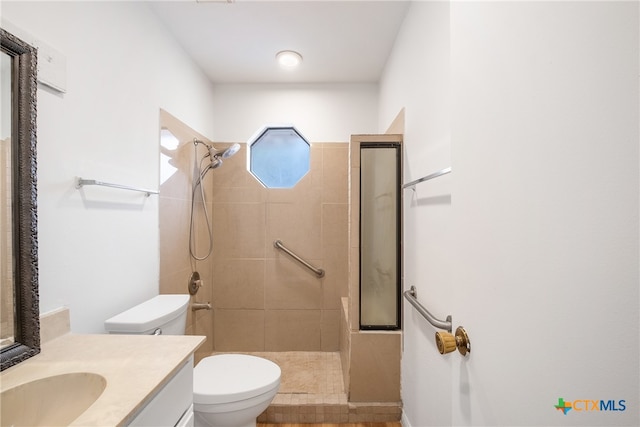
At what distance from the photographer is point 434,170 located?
1271 mm

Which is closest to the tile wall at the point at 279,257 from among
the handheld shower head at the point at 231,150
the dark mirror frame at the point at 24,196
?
the handheld shower head at the point at 231,150

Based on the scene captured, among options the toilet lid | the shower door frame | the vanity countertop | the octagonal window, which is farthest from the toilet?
the octagonal window

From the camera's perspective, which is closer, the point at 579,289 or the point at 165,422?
the point at 579,289

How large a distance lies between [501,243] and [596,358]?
22 cm

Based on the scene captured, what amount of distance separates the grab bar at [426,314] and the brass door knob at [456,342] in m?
0.37

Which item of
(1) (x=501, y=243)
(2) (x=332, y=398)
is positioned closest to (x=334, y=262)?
(2) (x=332, y=398)

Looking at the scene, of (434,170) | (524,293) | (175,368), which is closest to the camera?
(524,293)

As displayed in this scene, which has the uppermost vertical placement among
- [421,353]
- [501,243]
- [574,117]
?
[574,117]

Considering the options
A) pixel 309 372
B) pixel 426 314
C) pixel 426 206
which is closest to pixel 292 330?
pixel 309 372

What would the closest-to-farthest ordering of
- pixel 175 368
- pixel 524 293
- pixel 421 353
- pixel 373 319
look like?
pixel 524 293 → pixel 175 368 → pixel 421 353 → pixel 373 319

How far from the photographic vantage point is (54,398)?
0.74 metres

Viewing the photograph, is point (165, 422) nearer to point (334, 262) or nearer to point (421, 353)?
point (421, 353)

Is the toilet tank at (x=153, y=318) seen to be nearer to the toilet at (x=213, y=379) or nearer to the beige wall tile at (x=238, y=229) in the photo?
the toilet at (x=213, y=379)

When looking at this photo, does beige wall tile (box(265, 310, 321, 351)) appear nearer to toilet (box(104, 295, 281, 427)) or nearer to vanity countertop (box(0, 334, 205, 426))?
toilet (box(104, 295, 281, 427))
